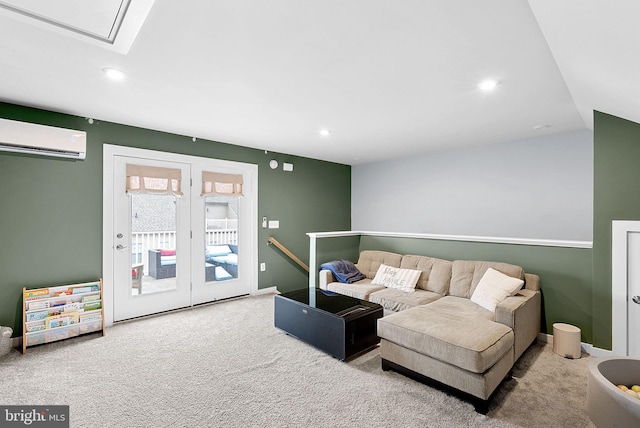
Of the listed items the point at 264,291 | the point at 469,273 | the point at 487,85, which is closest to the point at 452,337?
the point at 469,273

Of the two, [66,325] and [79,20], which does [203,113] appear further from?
[66,325]

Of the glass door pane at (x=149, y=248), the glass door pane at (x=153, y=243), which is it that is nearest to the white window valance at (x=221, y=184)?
the glass door pane at (x=149, y=248)

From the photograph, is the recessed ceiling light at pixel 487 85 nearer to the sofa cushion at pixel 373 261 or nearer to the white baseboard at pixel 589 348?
the sofa cushion at pixel 373 261

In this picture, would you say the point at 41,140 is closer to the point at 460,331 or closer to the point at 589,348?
the point at 460,331

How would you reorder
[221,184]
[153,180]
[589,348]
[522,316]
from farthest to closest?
[221,184], [153,180], [589,348], [522,316]

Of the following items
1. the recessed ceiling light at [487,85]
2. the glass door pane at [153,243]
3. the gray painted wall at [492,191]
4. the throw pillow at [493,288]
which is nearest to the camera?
the recessed ceiling light at [487,85]

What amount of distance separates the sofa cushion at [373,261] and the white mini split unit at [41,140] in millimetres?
3767

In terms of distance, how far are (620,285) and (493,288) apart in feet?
3.41

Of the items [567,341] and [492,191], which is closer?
[567,341]

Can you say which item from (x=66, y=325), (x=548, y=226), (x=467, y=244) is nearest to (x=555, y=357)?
(x=467, y=244)

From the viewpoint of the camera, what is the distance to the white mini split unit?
287 cm

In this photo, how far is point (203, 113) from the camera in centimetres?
329

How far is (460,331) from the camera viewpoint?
232 centimetres

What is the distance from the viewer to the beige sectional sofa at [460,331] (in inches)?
82.8
